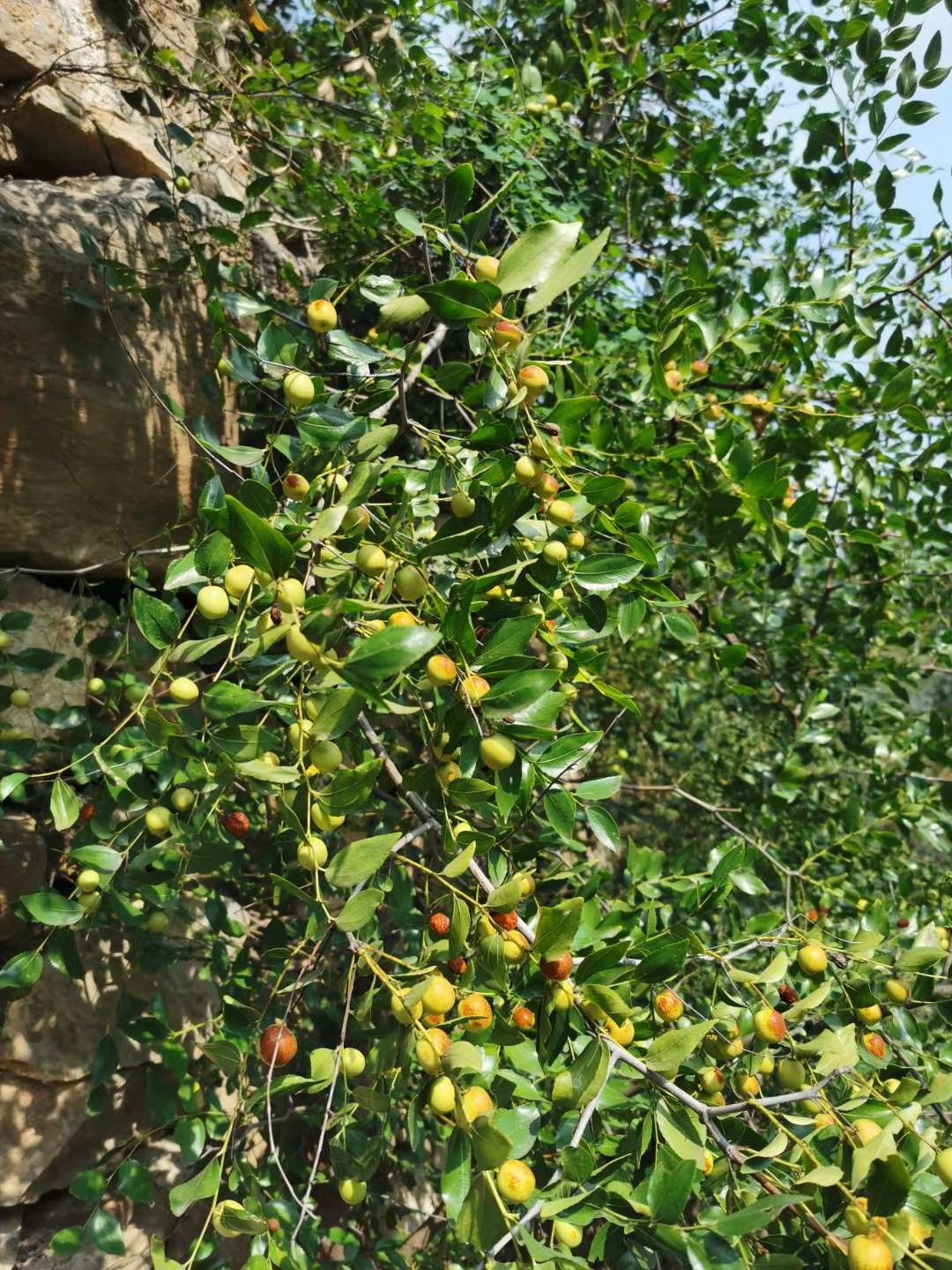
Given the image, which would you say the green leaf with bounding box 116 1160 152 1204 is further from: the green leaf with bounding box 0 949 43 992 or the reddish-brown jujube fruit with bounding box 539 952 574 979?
the reddish-brown jujube fruit with bounding box 539 952 574 979

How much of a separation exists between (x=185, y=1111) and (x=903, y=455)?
233cm

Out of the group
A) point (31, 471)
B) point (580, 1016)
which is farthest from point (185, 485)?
point (580, 1016)

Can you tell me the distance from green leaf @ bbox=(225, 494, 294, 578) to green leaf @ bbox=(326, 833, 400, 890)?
0.27 m

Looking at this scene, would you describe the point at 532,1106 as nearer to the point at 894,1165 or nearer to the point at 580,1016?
the point at 580,1016

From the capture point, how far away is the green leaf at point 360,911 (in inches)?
33.1

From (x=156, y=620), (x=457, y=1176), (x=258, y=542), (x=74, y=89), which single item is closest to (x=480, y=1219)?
(x=457, y=1176)

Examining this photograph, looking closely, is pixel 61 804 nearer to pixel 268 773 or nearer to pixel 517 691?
pixel 268 773

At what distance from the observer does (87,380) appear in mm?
1937

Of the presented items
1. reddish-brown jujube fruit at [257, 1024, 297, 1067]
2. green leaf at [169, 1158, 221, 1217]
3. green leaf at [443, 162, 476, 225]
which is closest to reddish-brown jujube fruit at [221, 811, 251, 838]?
reddish-brown jujube fruit at [257, 1024, 297, 1067]

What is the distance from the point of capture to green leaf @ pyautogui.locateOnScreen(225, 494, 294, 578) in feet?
2.38

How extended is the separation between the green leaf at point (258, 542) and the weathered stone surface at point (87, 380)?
116 centimetres

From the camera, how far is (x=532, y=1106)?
98 centimetres

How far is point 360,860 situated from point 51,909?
701mm

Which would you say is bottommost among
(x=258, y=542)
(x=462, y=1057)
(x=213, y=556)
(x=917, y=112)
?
(x=462, y=1057)
